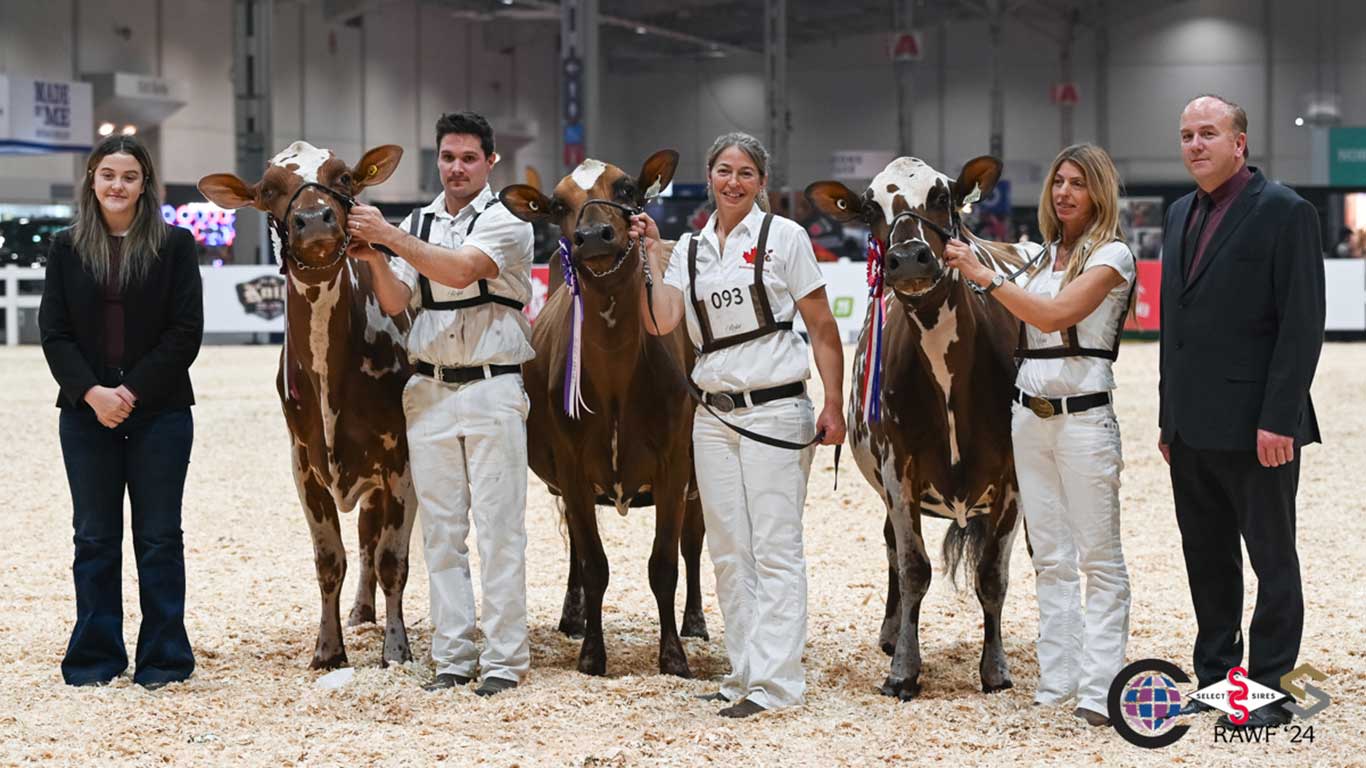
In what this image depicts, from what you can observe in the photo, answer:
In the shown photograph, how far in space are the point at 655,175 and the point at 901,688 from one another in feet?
6.70

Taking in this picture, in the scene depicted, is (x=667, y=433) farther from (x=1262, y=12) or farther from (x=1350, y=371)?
(x=1262, y=12)

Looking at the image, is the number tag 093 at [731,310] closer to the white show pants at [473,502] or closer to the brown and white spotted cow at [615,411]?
the brown and white spotted cow at [615,411]

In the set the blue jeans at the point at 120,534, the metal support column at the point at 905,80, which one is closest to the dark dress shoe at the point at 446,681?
the blue jeans at the point at 120,534

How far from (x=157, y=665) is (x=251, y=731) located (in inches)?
30.5

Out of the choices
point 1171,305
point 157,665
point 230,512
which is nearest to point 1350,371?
point 230,512

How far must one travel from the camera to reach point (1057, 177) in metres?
5.04

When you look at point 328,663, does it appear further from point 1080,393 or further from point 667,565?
point 1080,393

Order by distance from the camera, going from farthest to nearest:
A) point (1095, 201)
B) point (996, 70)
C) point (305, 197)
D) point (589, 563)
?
1. point (996, 70)
2. point (589, 563)
3. point (305, 197)
4. point (1095, 201)

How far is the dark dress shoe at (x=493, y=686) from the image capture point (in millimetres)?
5477

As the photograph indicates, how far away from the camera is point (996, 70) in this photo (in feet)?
126

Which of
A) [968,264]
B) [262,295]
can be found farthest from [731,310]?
[262,295]

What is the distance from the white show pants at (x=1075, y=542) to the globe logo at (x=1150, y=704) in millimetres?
165

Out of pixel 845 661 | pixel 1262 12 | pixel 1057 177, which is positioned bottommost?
pixel 845 661

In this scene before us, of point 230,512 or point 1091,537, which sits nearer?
point 1091,537
